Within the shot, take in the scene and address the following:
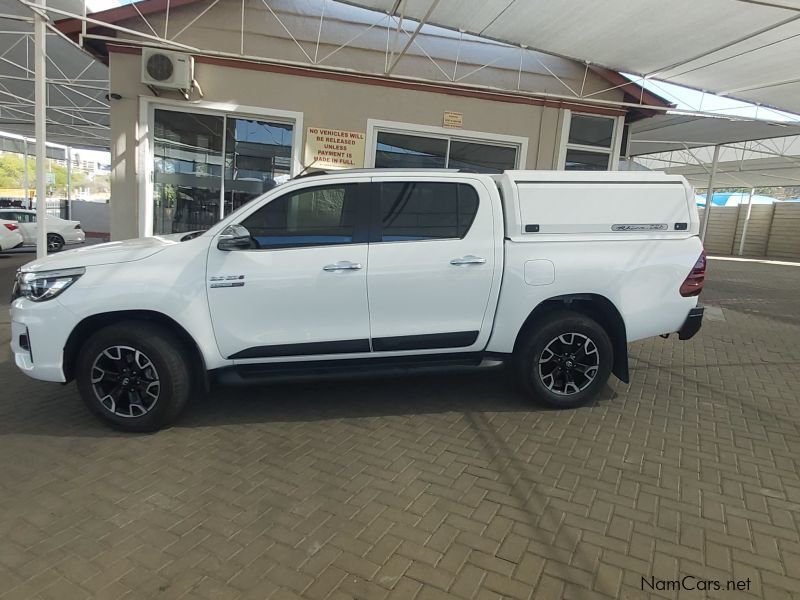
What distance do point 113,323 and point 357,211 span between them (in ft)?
6.47

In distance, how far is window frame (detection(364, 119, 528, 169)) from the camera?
9.44 m

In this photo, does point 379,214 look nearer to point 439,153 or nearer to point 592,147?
point 439,153

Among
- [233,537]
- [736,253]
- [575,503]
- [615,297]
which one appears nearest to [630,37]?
[615,297]

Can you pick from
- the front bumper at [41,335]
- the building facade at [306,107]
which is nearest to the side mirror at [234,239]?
the front bumper at [41,335]

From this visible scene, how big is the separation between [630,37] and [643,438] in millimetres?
6565

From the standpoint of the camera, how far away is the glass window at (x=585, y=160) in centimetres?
1026

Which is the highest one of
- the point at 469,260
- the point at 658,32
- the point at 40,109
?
the point at 658,32

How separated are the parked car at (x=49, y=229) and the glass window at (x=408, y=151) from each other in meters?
11.5

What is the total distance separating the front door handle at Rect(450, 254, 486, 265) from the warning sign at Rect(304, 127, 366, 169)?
5.80 meters

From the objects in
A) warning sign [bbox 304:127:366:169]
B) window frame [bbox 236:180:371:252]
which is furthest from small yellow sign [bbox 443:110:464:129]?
window frame [bbox 236:180:371:252]

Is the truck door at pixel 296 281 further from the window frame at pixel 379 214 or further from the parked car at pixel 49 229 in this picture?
the parked car at pixel 49 229

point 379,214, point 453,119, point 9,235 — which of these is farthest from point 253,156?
point 9,235

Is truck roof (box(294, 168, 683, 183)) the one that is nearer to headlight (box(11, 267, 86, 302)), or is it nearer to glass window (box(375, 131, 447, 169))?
headlight (box(11, 267, 86, 302))

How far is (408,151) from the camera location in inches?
383
